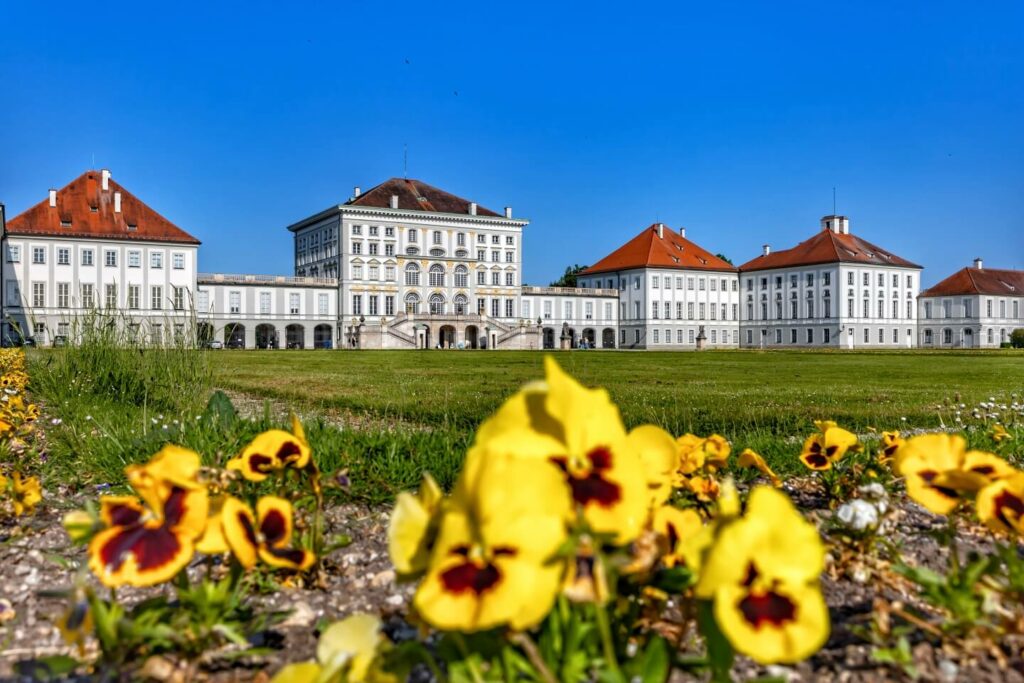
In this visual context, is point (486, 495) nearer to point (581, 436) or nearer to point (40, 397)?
point (581, 436)

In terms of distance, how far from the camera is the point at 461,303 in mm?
65562

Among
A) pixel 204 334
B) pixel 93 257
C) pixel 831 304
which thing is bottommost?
pixel 204 334

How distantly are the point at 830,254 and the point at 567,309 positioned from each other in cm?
2433

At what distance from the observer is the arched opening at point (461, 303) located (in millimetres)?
65312

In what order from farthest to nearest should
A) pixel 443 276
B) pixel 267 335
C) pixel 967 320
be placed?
1. pixel 967 320
2. pixel 443 276
3. pixel 267 335

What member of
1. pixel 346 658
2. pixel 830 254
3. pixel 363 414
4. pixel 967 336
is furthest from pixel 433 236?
pixel 346 658

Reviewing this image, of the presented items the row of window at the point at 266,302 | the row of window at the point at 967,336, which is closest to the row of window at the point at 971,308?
the row of window at the point at 967,336

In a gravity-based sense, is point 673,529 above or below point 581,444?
below

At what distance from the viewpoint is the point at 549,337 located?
Result: 70.1m

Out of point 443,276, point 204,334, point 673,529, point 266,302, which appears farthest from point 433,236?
point 673,529

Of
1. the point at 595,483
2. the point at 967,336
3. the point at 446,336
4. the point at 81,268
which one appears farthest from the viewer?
the point at 967,336

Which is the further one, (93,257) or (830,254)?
(830,254)

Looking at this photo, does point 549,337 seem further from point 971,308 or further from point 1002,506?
point 1002,506

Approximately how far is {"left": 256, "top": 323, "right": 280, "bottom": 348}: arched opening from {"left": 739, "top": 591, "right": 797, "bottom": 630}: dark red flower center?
61.2 m
